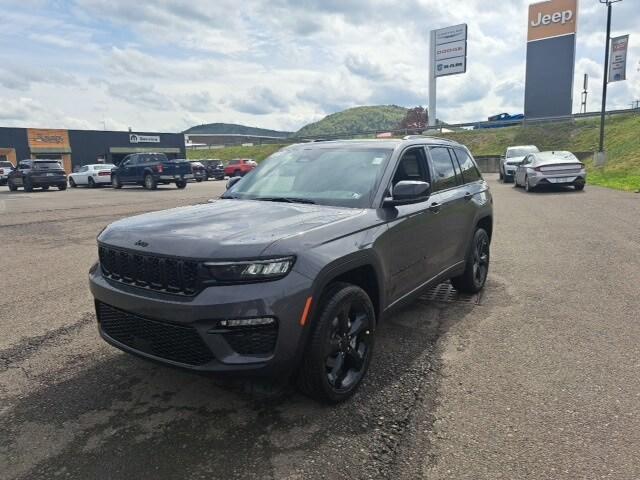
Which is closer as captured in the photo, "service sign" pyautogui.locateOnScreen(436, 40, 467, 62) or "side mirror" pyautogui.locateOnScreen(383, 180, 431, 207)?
"side mirror" pyautogui.locateOnScreen(383, 180, 431, 207)

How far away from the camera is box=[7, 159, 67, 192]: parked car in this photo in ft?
80.8

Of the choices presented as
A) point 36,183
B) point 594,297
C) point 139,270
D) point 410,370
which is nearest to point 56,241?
point 139,270

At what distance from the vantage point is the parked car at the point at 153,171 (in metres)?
23.8

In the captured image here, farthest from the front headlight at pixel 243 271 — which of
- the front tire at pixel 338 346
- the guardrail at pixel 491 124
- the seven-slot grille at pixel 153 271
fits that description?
the guardrail at pixel 491 124

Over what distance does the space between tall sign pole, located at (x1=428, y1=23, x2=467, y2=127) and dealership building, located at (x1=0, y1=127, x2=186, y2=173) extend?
31387 mm

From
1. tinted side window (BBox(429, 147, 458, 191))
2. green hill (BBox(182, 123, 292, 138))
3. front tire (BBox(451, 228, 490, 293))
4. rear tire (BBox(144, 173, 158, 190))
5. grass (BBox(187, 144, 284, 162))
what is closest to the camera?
tinted side window (BBox(429, 147, 458, 191))

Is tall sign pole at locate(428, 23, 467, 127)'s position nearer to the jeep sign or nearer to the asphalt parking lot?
the jeep sign

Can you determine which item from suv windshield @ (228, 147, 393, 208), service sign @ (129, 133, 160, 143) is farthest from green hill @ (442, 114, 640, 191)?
service sign @ (129, 133, 160, 143)

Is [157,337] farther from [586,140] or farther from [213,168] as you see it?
[586,140]

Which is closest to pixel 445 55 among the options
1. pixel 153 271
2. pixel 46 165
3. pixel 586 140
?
pixel 586 140

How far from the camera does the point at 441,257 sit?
4648mm

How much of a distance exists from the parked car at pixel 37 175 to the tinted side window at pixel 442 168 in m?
25.0

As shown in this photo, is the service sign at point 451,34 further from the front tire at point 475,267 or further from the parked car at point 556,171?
the front tire at point 475,267

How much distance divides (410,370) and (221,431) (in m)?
1.49
